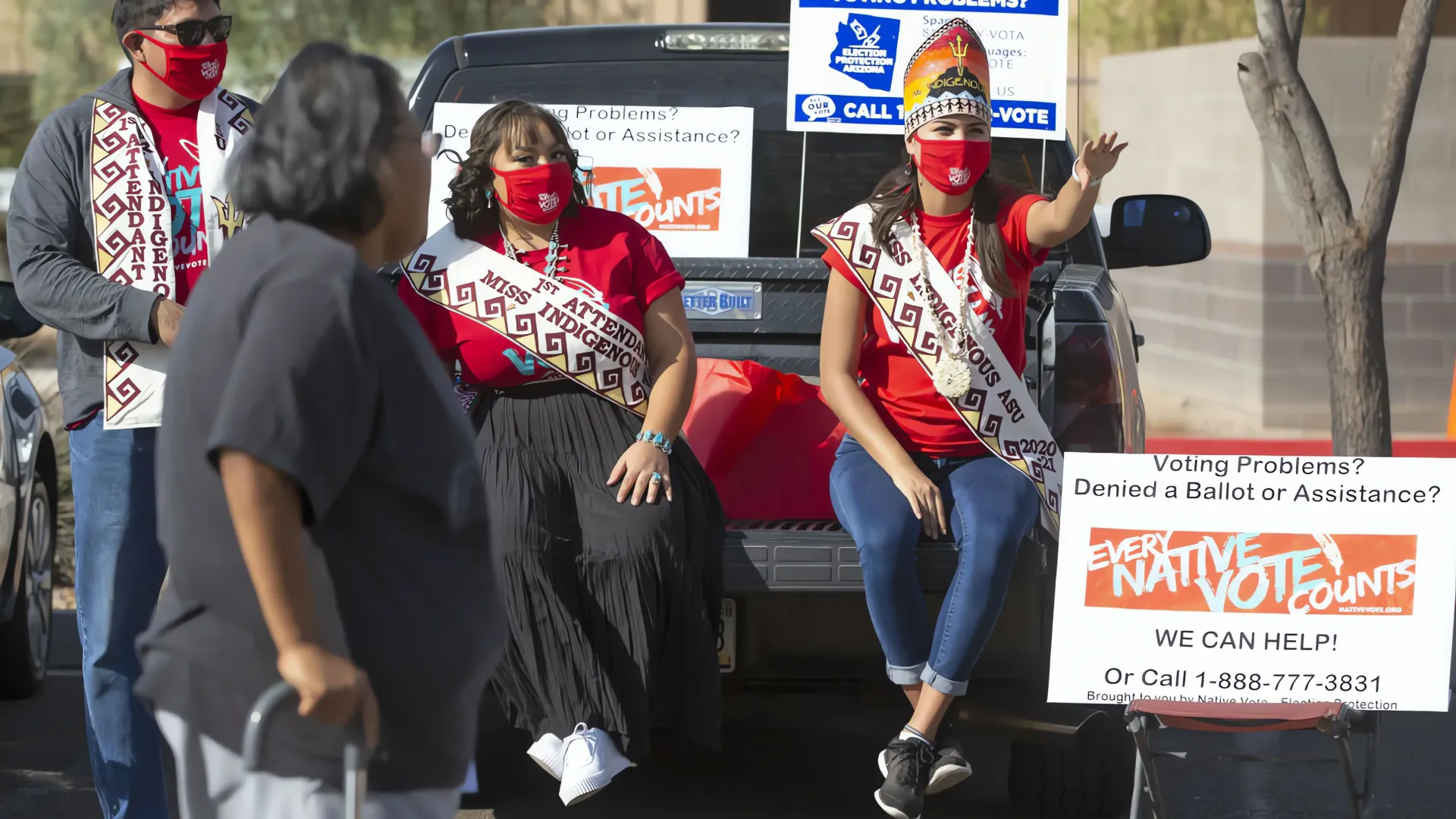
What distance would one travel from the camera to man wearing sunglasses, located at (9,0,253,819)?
13.2ft

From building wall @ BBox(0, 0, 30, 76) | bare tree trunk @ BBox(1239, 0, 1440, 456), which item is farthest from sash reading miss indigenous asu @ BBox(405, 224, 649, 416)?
building wall @ BBox(0, 0, 30, 76)

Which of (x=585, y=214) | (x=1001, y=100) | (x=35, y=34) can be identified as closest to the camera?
(x=585, y=214)

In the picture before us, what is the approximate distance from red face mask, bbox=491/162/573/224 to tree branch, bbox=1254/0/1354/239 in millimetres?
3802

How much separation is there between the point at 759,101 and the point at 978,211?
3.91ft

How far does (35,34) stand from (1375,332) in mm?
13231

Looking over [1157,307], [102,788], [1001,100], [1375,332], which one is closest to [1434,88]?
[1157,307]

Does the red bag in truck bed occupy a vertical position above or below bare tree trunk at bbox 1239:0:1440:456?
below

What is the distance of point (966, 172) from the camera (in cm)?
475

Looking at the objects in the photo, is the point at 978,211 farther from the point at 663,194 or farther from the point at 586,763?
the point at 586,763

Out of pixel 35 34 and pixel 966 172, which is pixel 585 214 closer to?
pixel 966 172

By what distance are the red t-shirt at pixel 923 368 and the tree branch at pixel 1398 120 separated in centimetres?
318

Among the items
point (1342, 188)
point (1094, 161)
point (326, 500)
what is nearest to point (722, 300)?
point (1094, 161)

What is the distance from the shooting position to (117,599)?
4.04m

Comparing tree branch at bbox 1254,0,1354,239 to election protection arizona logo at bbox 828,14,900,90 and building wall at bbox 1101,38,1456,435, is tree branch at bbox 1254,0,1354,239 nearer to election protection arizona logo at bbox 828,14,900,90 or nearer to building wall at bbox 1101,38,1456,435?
election protection arizona logo at bbox 828,14,900,90
